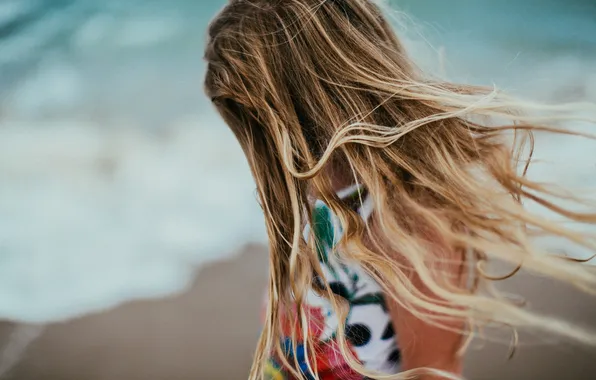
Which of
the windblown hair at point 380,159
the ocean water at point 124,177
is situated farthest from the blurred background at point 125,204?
the windblown hair at point 380,159

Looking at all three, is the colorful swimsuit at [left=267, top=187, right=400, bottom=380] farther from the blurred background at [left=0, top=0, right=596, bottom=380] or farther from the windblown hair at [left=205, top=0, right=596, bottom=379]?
the blurred background at [left=0, top=0, right=596, bottom=380]

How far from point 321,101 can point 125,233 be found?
47 centimetres

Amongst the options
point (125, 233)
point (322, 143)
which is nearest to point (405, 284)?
point (322, 143)

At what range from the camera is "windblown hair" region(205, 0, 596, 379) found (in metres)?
0.63

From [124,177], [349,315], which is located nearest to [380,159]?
[349,315]

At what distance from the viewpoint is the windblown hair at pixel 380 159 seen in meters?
0.63

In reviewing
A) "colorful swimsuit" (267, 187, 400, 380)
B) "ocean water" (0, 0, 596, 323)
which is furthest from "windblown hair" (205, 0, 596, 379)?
"ocean water" (0, 0, 596, 323)

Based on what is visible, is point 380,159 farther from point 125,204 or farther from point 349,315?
point 125,204

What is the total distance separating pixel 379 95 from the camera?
64 cm

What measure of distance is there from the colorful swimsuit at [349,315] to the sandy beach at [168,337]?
0.25m

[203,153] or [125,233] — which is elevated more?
[203,153]

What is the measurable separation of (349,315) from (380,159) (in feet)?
0.68

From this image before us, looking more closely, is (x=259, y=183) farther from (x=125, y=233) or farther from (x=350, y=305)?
(x=125, y=233)

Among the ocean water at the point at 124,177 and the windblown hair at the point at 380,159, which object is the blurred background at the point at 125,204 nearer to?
the ocean water at the point at 124,177
